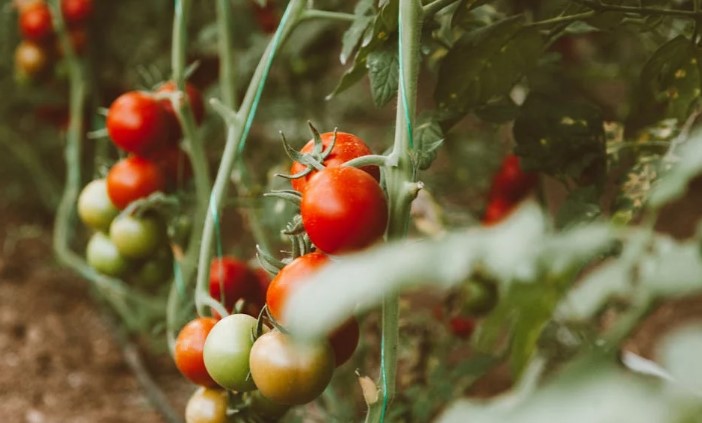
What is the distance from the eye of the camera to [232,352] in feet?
2.31

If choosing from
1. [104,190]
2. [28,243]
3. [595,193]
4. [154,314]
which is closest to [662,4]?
[595,193]

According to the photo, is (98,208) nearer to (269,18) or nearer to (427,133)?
(427,133)

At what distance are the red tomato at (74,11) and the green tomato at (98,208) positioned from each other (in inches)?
25.3

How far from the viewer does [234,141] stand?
906 mm

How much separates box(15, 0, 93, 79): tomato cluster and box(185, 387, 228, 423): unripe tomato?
0.99 m

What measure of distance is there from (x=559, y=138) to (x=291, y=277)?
17.4 inches

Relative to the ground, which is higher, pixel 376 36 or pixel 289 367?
pixel 376 36

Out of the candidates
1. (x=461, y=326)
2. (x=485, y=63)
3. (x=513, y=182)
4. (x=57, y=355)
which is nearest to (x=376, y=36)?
(x=485, y=63)

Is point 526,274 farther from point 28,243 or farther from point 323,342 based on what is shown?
point 28,243

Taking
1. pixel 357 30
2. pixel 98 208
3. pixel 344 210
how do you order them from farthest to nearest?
pixel 98 208 < pixel 357 30 < pixel 344 210

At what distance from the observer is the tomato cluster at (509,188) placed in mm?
1327

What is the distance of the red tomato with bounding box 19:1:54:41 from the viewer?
1518 mm

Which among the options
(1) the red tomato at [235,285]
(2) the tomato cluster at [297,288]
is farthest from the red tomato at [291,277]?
(1) the red tomato at [235,285]

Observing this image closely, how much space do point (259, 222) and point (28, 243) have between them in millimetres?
1101
